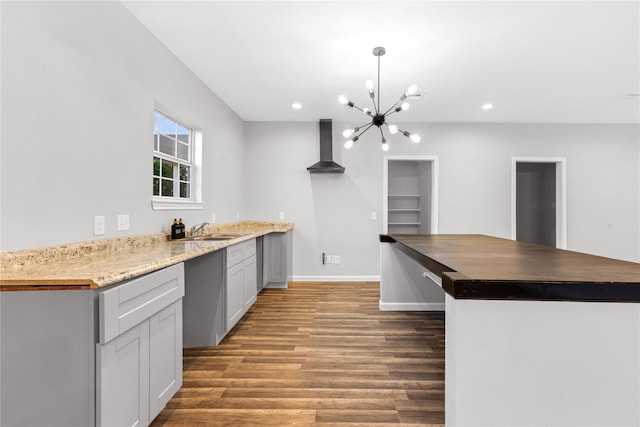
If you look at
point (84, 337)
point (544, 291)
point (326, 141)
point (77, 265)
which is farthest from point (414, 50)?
point (84, 337)

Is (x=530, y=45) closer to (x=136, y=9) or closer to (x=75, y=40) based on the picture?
(x=136, y=9)

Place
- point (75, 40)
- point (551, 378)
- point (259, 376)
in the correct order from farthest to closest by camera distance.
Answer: point (259, 376) → point (75, 40) → point (551, 378)

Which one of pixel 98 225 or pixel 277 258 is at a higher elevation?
pixel 98 225

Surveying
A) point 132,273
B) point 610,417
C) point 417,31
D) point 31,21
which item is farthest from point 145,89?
point 610,417

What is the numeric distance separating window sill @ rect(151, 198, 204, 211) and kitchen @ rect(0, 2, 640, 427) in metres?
0.06

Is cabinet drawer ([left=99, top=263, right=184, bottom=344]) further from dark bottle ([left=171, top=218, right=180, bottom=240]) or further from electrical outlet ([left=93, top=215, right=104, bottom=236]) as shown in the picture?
dark bottle ([left=171, top=218, right=180, bottom=240])

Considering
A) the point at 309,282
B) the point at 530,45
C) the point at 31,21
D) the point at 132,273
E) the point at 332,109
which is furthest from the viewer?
the point at 309,282

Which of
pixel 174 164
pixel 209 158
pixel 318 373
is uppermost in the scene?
pixel 209 158

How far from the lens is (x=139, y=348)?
4.52 ft

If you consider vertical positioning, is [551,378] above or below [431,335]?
above

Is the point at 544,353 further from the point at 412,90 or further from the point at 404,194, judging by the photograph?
the point at 404,194

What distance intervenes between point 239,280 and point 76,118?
1779 mm

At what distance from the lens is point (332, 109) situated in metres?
4.39

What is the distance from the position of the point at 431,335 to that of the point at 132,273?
248 cm
